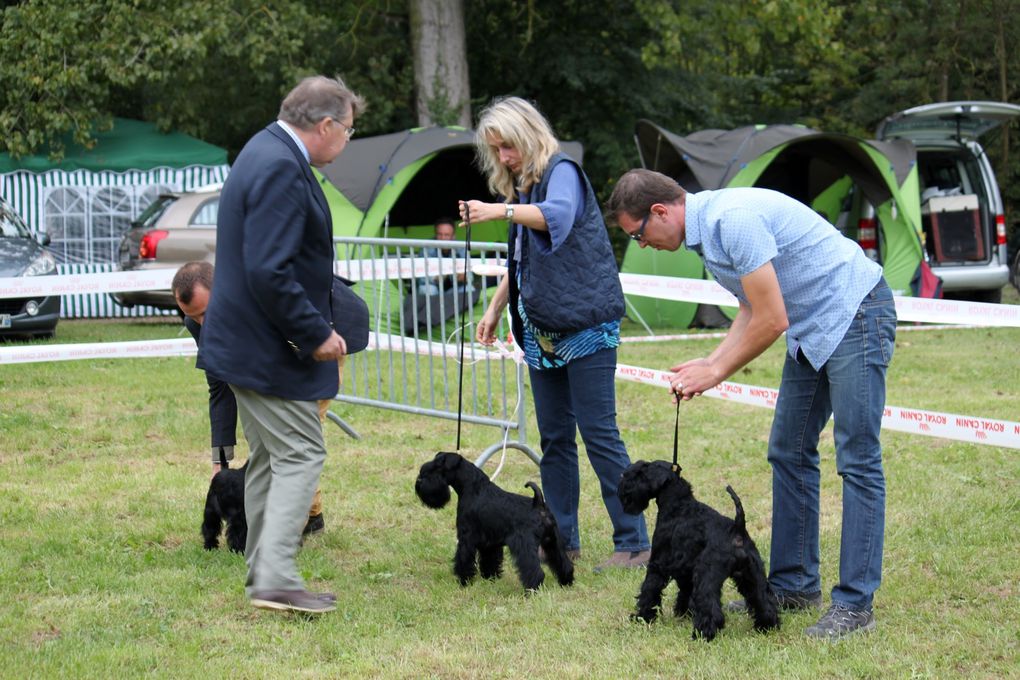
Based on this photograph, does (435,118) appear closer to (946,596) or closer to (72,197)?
(72,197)

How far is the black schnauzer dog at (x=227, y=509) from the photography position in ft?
16.8

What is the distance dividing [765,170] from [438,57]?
575 cm

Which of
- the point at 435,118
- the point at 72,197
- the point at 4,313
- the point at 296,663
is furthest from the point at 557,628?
the point at 72,197

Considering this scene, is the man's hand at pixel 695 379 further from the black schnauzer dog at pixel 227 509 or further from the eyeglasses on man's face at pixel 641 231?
the black schnauzer dog at pixel 227 509

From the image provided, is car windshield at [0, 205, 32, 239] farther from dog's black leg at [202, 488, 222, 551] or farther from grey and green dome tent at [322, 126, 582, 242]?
dog's black leg at [202, 488, 222, 551]

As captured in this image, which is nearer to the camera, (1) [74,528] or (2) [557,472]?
→ (2) [557,472]

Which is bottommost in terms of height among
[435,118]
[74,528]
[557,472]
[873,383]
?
[74,528]

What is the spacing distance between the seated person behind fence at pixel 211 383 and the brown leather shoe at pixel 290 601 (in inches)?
26.1

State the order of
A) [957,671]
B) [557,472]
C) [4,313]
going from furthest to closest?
1. [4,313]
2. [557,472]
3. [957,671]

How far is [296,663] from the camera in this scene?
12.8 ft

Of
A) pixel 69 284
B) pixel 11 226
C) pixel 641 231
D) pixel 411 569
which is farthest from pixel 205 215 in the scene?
pixel 641 231

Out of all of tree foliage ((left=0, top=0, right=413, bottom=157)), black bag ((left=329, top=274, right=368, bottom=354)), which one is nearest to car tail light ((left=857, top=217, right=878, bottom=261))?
tree foliage ((left=0, top=0, right=413, bottom=157))

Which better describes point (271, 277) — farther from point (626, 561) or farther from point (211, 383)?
point (626, 561)

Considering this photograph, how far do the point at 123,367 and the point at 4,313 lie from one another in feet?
7.03
